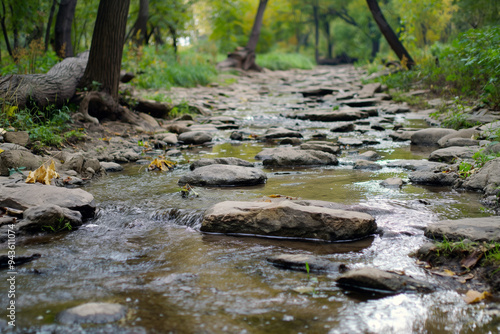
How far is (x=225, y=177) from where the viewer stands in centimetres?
431

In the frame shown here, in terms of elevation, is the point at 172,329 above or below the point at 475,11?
below

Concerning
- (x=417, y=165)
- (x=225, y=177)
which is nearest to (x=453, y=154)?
(x=417, y=165)

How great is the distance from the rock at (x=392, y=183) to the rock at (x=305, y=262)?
1.79 metres

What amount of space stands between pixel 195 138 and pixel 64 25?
242 inches

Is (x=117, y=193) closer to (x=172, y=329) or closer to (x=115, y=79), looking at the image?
(x=172, y=329)

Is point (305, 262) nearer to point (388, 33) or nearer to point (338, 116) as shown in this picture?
point (338, 116)

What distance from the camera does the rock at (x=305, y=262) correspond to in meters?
2.37

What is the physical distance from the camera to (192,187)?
165 inches

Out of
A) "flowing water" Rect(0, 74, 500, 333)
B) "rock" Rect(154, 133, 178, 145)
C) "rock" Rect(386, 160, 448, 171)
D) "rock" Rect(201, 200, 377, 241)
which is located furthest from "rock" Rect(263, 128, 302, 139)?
"rock" Rect(201, 200, 377, 241)

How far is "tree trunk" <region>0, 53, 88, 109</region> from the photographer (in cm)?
572

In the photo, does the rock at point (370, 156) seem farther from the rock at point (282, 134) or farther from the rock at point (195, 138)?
the rock at point (195, 138)

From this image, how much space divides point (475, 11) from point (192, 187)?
1447 centimetres

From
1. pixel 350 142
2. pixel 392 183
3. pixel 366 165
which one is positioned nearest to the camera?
pixel 392 183

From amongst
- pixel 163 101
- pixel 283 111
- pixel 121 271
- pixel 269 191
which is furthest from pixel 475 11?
pixel 121 271
